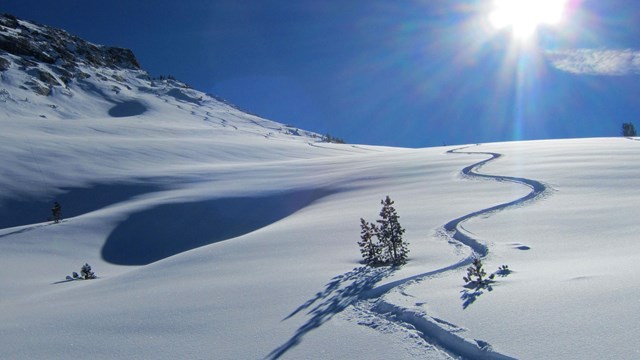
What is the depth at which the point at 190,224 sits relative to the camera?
42.7 feet

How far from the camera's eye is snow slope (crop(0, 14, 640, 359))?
337cm

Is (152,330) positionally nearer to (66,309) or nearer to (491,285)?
(66,309)

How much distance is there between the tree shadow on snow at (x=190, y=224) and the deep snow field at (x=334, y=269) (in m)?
0.06

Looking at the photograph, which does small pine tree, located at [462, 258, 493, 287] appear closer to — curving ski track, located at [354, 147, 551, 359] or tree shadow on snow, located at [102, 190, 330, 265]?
curving ski track, located at [354, 147, 551, 359]

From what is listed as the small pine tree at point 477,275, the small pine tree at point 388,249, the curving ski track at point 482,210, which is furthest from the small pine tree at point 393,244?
the small pine tree at point 477,275

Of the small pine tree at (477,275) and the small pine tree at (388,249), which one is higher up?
the small pine tree at (388,249)

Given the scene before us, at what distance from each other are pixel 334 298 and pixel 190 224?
9379mm

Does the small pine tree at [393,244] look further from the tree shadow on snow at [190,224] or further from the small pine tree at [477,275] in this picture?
the tree shadow on snow at [190,224]

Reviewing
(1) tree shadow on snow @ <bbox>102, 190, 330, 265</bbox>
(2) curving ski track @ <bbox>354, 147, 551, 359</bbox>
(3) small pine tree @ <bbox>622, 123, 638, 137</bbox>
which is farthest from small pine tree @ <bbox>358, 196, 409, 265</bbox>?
(3) small pine tree @ <bbox>622, 123, 638, 137</bbox>

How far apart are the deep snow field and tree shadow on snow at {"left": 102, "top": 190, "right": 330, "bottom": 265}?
0.20 feet

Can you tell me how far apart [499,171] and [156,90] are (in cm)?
6260

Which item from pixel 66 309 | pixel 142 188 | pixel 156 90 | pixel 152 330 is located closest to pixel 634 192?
pixel 152 330

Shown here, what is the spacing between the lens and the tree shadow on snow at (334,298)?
3.59 m

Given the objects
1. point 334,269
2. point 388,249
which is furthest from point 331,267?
point 388,249
